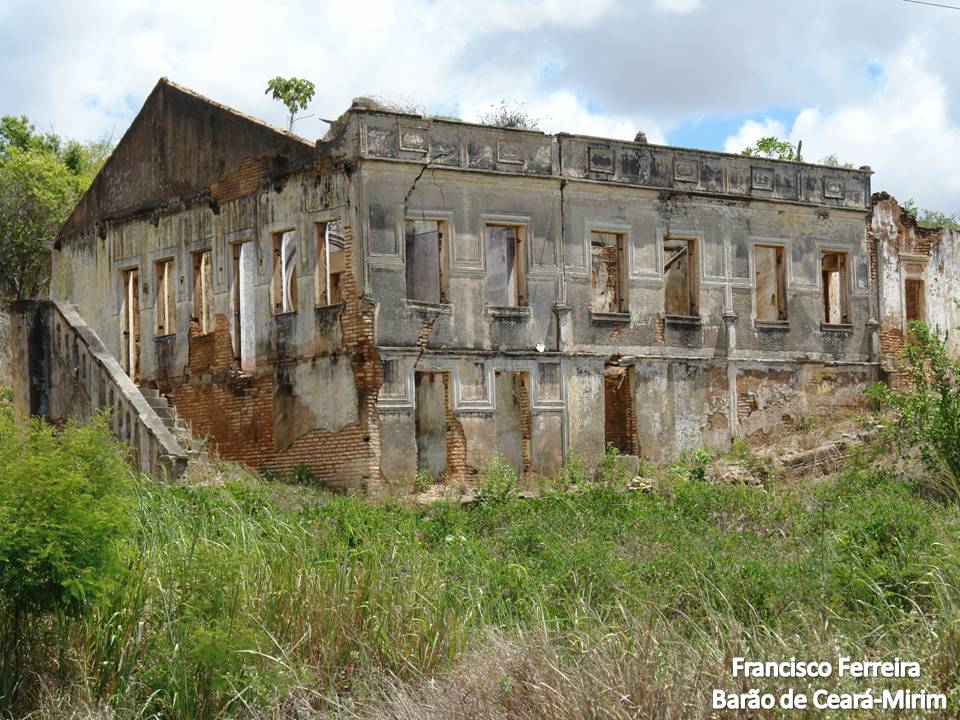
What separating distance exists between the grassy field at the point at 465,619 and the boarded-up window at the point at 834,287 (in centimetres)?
1284

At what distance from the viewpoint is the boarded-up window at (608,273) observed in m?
24.7

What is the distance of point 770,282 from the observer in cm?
2708

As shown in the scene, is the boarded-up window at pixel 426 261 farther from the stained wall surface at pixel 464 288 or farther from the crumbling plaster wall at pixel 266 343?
the crumbling plaster wall at pixel 266 343

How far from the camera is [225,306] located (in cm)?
2438

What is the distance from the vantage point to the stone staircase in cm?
2197

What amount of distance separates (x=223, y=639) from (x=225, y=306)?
592 inches

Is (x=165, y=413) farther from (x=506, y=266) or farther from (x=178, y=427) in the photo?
(x=506, y=266)

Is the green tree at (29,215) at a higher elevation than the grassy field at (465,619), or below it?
higher

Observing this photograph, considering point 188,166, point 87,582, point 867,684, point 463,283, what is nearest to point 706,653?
point 867,684

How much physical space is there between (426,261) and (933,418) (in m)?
9.28

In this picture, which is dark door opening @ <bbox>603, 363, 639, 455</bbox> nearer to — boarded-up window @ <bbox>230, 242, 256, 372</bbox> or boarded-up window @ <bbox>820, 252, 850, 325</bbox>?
boarded-up window @ <bbox>820, 252, 850, 325</bbox>

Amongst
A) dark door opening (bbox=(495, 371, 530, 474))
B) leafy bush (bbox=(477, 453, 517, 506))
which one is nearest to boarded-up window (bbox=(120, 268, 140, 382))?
dark door opening (bbox=(495, 371, 530, 474))

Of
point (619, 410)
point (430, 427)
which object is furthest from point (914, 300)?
point (430, 427)

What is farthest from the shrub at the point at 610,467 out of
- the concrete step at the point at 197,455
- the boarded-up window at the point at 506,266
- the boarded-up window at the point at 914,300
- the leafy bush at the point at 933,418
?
the boarded-up window at the point at 914,300
